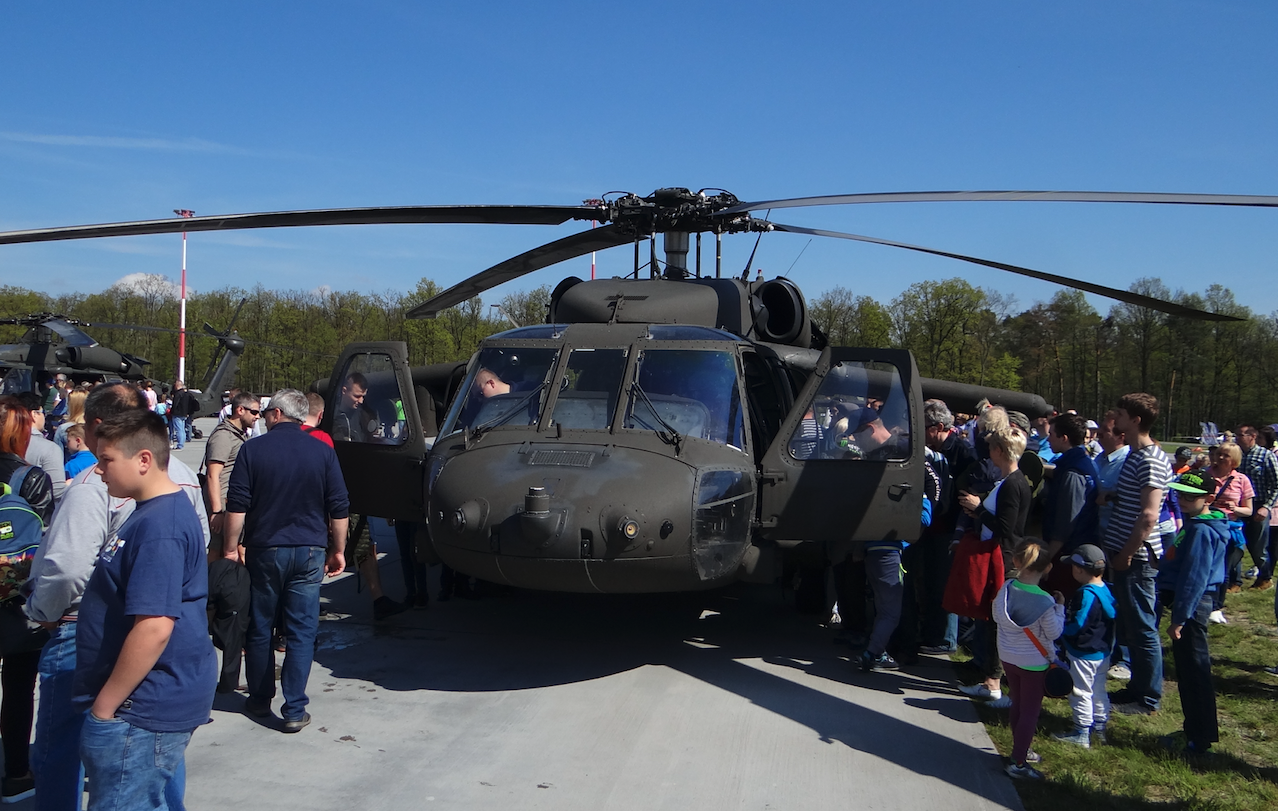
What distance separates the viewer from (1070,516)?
18.3 ft

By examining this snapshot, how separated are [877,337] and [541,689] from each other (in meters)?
35.2

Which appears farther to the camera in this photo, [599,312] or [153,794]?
[599,312]

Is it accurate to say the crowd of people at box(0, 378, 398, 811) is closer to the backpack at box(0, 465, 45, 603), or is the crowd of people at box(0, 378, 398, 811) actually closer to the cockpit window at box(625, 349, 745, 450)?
the backpack at box(0, 465, 45, 603)

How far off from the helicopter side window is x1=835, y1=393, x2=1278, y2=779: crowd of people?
189cm

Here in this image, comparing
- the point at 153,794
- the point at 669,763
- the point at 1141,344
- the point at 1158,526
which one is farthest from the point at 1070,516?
the point at 1141,344

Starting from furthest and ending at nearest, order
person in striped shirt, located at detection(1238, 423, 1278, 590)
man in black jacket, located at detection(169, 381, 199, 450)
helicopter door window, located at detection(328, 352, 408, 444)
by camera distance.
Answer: man in black jacket, located at detection(169, 381, 199, 450), person in striped shirt, located at detection(1238, 423, 1278, 590), helicopter door window, located at detection(328, 352, 408, 444)

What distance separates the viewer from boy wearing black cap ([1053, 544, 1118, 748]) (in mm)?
4871

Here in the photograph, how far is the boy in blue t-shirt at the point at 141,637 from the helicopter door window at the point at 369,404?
3807 mm

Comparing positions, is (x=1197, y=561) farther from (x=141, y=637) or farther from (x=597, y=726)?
(x=141, y=637)

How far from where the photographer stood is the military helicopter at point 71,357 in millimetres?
22641

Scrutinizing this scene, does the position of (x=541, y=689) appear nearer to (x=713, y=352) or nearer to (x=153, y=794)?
(x=713, y=352)

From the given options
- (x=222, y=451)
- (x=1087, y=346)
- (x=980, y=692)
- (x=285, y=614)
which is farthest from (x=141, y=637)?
(x=1087, y=346)

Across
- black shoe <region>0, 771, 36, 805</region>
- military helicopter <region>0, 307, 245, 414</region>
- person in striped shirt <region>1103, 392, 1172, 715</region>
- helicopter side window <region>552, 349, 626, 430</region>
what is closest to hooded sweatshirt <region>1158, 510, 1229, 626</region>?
person in striped shirt <region>1103, 392, 1172, 715</region>

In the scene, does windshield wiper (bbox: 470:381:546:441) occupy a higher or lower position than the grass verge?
higher
